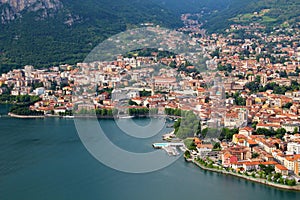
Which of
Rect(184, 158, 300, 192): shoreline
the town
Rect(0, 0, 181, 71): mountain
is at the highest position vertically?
Rect(0, 0, 181, 71): mountain

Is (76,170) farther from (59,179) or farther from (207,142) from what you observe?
(207,142)

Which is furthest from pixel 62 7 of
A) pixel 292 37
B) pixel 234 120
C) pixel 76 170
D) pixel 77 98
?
pixel 76 170

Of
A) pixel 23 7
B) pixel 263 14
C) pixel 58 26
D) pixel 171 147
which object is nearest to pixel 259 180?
pixel 171 147

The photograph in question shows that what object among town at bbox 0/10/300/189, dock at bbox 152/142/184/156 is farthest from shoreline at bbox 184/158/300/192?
dock at bbox 152/142/184/156

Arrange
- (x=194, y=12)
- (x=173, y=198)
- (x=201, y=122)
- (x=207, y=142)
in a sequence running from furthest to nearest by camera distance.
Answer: (x=194, y=12) < (x=201, y=122) < (x=207, y=142) < (x=173, y=198)

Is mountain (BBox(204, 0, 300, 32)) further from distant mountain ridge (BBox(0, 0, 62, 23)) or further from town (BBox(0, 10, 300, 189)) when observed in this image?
distant mountain ridge (BBox(0, 0, 62, 23))

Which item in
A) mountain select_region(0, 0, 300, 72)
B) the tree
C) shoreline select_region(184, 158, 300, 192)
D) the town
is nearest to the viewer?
shoreline select_region(184, 158, 300, 192)

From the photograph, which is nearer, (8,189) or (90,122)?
(8,189)

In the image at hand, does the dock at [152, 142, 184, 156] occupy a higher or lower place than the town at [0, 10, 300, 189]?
lower
